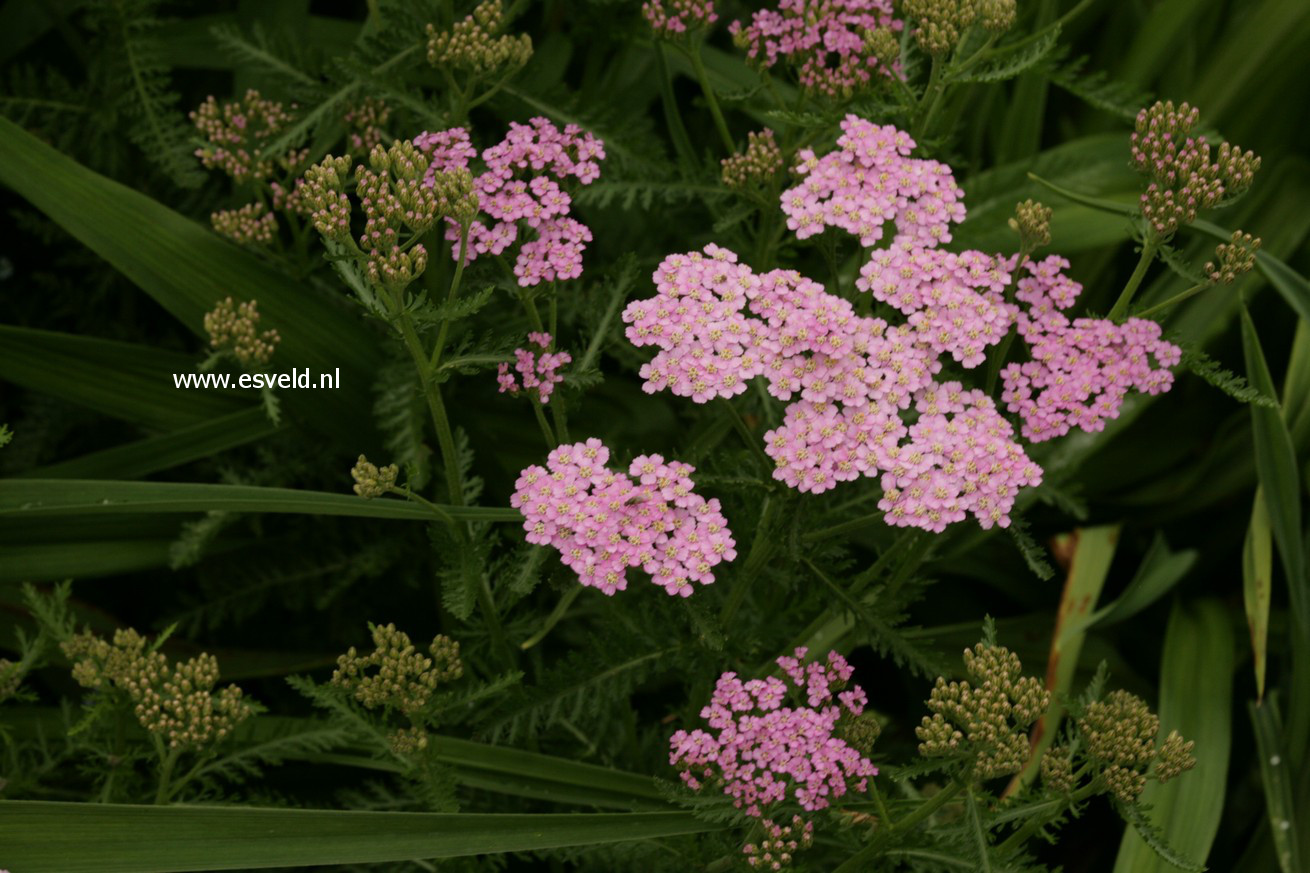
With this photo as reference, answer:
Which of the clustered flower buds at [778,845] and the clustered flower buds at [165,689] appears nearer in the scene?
the clustered flower buds at [778,845]

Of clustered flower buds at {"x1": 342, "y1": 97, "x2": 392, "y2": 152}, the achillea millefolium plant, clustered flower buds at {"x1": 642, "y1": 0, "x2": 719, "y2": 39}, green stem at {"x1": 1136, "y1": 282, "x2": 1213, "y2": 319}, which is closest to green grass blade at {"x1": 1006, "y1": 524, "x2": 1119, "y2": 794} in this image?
the achillea millefolium plant

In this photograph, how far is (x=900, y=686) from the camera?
3.50 meters

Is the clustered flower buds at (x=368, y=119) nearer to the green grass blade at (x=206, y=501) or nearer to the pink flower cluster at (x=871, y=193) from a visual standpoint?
the green grass blade at (x=206, y=501)

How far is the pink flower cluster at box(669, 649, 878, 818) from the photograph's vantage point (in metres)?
1.95

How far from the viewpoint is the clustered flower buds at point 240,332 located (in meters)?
2.45

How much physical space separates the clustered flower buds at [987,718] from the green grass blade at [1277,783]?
118 centimetres

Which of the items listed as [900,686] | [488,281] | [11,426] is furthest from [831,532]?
[11,426]

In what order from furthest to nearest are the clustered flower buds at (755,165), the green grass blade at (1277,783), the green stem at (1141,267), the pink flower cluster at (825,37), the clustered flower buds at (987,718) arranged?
the green grass blade at (1277,783), the pink flower cluster at (825,37), the clustered flower buds at (755,165), the green stem at (1141,267), the clustered flower buds at (987,718)

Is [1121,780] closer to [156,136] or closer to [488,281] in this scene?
[488,281]

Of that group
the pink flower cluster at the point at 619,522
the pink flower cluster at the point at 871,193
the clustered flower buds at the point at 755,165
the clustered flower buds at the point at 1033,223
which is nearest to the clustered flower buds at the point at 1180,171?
the clustered flower buds at the point at 1033,223

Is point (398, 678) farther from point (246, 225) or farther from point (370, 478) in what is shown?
point (246, 225)

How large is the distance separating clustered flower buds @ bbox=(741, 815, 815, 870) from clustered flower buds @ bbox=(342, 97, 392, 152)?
149 cm

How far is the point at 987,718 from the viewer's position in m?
1.79

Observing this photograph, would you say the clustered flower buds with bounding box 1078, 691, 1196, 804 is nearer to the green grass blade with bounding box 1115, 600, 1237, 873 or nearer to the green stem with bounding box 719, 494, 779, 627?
the green stem with bounding box 719, 494, 779, 627
